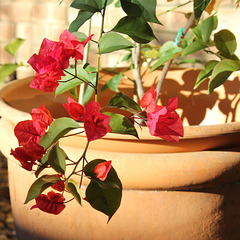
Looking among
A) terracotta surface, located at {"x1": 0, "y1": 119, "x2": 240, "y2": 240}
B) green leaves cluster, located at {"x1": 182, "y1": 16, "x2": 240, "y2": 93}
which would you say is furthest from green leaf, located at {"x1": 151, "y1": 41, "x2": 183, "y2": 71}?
terracotta surface, located at {"x1": 0, "y1": 119, "x2": 240, "y2": 240}

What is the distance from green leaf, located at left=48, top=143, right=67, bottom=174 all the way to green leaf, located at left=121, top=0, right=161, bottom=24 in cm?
16

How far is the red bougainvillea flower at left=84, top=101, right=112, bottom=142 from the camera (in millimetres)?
365

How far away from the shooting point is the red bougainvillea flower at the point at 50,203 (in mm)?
414

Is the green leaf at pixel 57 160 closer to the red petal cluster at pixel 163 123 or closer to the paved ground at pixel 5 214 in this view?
the red petal cluster at pixel 163 123

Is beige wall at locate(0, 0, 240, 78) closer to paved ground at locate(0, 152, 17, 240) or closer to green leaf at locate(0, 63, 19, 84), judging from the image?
paved ground at locate(0, 152, 17, 240)

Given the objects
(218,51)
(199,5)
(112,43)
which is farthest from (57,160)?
(218,51)

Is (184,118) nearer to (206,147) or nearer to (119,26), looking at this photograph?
(206,147)

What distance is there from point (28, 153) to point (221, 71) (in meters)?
0.30

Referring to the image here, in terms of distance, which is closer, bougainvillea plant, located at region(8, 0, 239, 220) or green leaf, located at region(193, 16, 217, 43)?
bougainvillea plant, located at region(8, 0, 239, 220)

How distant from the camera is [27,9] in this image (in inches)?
63.8

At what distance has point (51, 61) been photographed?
39cm

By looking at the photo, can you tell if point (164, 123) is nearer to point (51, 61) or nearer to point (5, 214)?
point (51, 61)

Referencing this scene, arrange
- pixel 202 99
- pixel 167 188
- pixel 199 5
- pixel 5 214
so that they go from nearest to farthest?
pixel 199 5 → pixel 167 188 → pixel 202 99 → pixel 5 214

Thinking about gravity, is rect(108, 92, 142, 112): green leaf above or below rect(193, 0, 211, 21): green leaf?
below
